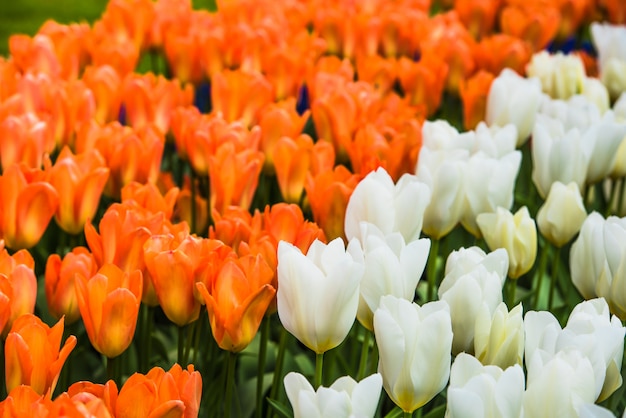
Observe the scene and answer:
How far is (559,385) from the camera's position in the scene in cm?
103

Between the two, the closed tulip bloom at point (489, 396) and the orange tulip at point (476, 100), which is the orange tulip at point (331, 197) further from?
the orange tulip at point (476, 100)

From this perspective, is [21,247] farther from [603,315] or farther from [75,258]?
[603,315]

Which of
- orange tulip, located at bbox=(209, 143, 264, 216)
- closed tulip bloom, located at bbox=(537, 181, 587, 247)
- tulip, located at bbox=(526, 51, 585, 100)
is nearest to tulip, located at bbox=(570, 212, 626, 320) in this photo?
closed tulip bloom, located at bbox=(537, 181, 587, 247)

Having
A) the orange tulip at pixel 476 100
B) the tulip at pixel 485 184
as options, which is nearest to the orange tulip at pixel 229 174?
the tulip at pixel 485 184

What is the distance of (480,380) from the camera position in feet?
3.40

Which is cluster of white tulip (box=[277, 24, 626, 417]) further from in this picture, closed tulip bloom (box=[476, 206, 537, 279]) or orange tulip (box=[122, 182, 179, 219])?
orange tulip (box=[122, 182, 179, 219])

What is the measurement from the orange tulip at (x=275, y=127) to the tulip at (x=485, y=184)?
1.55 feet

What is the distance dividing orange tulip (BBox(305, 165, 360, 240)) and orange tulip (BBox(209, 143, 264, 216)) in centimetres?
13

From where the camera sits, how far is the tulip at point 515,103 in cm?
209

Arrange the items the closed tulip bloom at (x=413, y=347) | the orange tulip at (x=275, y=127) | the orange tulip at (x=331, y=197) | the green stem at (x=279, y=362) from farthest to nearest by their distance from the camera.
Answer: the orange tulip at (x=275, y=127), the orange tulip at (x=331, y=197), the green stem at (x=279, y=362), the closed tulip bloom at (x=413, y=347)

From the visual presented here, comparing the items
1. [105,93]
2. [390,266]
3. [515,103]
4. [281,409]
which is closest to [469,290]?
[390,266]

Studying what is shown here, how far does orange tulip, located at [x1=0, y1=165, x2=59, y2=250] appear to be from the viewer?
5.15 feet

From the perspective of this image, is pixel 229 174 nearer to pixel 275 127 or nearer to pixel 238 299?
pixel 275 127

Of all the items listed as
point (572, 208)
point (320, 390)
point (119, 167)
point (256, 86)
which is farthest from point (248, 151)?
point (320, 390)
